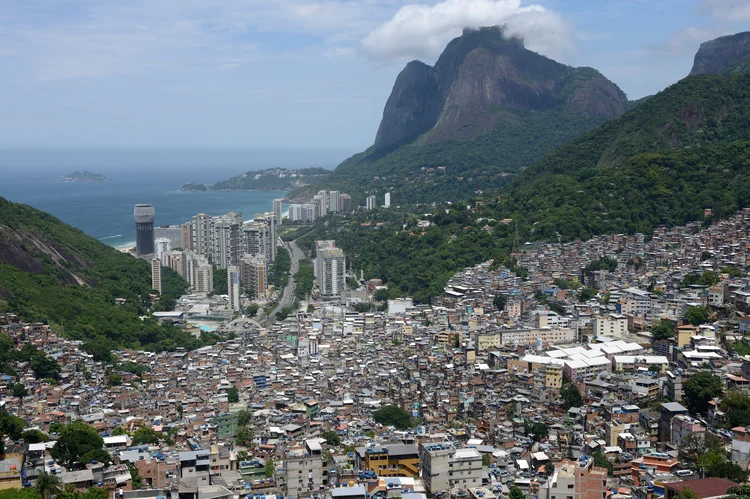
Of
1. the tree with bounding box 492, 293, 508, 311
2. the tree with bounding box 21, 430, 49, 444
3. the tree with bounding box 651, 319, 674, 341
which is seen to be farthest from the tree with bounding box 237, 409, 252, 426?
the tree with bounding box 492, 293, 508, 311

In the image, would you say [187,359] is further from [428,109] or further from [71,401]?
[428,109]

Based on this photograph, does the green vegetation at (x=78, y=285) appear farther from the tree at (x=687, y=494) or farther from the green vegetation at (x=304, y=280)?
the tree at (x=687, y=494)

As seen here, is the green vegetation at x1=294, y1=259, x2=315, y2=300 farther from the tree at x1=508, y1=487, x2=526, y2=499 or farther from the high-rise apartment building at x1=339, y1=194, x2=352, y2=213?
the tree at x1=508, y1=487, x2=526, y2=499

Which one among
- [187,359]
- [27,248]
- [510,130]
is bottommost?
[187,359]

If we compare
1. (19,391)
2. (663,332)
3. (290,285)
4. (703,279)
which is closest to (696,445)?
(663,332)

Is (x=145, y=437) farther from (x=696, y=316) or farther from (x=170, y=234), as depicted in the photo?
(x=170, y=234)

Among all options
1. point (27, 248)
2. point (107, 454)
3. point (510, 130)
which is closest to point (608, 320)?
point (107, 454)
